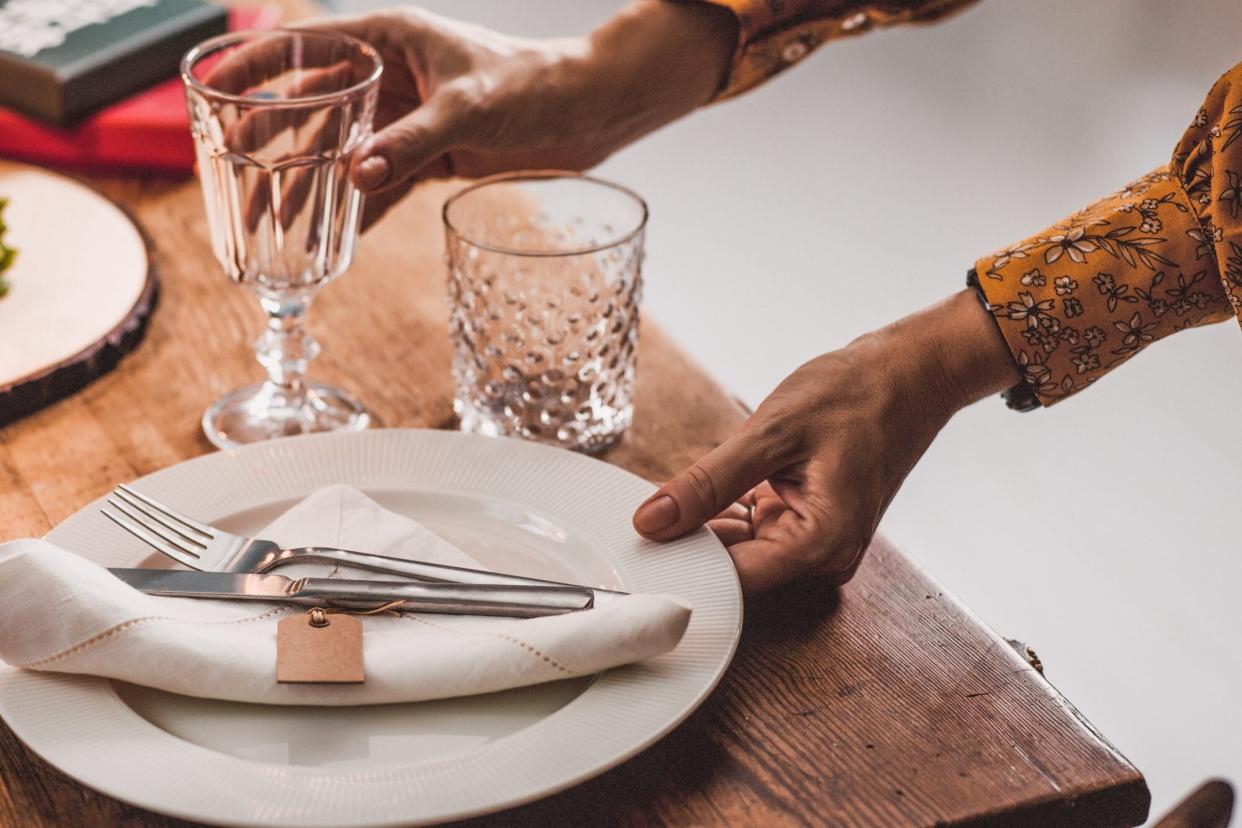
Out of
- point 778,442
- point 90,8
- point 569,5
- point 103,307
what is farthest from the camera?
point 569,5

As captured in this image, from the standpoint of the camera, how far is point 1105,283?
2.49 ft

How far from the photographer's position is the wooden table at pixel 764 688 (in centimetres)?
58

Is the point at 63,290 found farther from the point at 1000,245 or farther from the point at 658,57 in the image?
the point at 1000,245

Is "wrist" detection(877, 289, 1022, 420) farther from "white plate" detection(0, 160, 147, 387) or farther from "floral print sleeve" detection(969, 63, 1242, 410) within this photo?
"white plate" detection(0, 160, 147, 387)

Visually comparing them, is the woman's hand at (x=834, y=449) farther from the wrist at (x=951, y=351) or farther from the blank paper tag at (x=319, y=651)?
the blank paper tag at (x=319, y=651)

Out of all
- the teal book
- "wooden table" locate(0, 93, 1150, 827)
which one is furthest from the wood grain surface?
the teal book

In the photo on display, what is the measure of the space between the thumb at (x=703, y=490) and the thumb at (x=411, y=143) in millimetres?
299

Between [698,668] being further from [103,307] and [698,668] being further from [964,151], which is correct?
[964,151]

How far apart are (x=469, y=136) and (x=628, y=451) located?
28 centimetres

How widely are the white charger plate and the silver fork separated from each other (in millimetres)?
19

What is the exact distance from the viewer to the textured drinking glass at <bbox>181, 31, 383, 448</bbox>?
31.3 inches

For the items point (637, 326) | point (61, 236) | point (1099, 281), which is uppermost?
point (1099, 281)

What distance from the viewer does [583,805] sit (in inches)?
22.6

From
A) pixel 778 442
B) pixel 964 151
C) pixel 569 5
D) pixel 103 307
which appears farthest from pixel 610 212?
pixel 569 5
